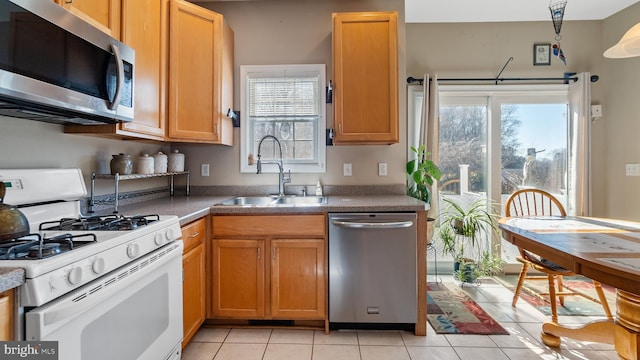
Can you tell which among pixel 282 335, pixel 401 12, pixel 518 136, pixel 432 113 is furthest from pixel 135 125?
pixel 518 136

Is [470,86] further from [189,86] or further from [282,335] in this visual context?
[282,335]

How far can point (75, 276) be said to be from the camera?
3.03 feet

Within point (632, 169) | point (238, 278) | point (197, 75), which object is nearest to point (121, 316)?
point (238, 278)

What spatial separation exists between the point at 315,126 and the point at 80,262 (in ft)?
6.73

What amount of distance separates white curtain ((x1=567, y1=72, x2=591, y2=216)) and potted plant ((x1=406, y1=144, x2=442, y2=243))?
1.46 m

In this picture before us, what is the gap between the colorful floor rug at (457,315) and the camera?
2100 millimetres

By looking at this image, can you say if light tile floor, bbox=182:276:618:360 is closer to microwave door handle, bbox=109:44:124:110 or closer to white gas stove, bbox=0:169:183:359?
white gas stove, bbox=0:169:183:359

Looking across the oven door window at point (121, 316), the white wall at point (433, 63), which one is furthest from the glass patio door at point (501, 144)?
the oven door window at point (121, 316)

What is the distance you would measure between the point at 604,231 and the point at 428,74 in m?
1.93

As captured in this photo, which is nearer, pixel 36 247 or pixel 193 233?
pixel 36 247

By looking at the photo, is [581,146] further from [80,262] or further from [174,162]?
[80,262]

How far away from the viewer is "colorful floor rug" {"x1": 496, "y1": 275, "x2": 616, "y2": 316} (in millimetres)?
2348

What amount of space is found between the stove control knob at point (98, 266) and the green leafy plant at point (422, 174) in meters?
2.26

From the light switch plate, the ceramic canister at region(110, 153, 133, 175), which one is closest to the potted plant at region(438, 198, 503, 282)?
the light switch plate
